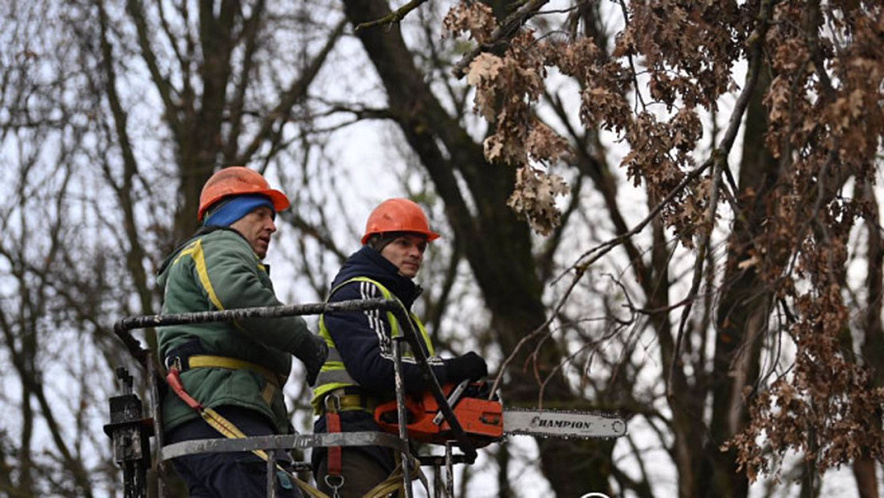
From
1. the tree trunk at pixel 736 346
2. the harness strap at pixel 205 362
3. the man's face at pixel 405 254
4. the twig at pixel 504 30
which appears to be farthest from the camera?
the tree trunk at pixel 736 346

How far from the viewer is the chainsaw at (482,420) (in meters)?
6.06

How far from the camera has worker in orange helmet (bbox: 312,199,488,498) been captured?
6039 millimetres

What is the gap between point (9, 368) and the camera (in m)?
20.9

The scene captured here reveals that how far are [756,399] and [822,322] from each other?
487 millimetres

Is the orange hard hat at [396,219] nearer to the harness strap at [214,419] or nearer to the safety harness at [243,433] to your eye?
the safety harness at [243,433]

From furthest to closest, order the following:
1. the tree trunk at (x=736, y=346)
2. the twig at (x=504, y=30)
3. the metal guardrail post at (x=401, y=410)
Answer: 1. the tree trunk at (x=736, y=346)
2. the twig at (x=504, y=30)
3. the metal guardrail post at (x=401, y=410)

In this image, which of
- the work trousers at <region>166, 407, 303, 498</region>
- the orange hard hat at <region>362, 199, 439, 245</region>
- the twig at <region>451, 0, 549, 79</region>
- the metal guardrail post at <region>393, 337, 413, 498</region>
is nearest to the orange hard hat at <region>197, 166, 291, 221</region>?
the orange hard hat at <region>362, 199, 439, 245</region>

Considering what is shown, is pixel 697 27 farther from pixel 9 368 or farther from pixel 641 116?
pixel 9 368

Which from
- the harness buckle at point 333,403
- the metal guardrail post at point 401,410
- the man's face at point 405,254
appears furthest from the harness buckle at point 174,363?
the man's face at point 405,254

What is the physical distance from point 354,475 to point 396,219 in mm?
1118

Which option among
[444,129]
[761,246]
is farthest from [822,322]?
[444,129]

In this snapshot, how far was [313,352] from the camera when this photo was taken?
5746 mm

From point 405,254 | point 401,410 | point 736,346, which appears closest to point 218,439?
point 401,410

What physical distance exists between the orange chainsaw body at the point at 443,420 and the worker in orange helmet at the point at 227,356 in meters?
0.36
